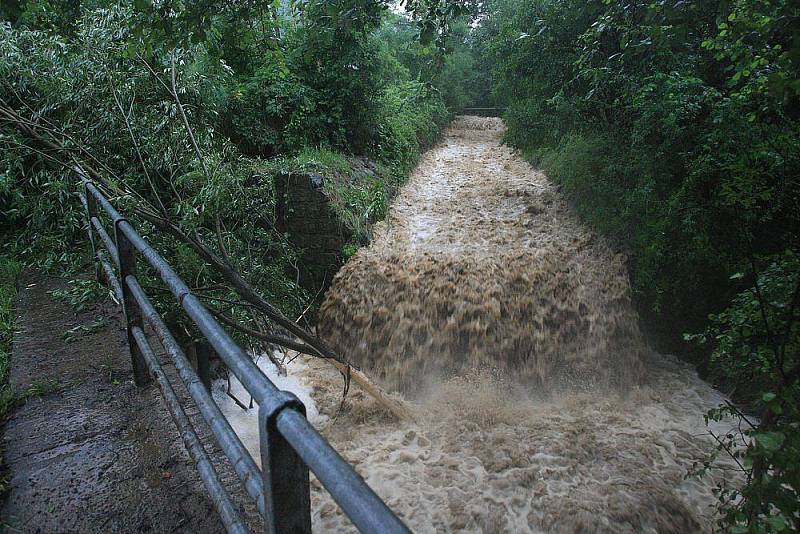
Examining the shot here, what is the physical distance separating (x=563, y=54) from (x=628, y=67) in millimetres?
1461

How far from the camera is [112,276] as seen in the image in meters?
2.94

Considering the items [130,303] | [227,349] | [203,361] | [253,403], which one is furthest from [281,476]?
[253,403]

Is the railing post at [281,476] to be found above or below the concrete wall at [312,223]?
above

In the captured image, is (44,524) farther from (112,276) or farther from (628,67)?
(628,67)

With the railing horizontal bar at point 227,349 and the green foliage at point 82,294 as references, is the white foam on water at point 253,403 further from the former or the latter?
the railing horizontal bar at point 227,349

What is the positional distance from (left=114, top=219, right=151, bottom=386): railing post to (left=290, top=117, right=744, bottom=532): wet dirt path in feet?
6.01

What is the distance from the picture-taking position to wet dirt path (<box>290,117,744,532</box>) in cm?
380

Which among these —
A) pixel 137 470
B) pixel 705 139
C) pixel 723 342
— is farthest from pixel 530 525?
pixel 705 139

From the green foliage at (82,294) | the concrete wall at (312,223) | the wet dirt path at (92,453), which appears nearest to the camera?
the wet dirt path at (92,453)

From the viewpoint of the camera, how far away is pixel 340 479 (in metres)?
0.73

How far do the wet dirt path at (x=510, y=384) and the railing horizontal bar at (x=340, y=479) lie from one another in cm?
316

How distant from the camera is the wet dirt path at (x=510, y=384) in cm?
380

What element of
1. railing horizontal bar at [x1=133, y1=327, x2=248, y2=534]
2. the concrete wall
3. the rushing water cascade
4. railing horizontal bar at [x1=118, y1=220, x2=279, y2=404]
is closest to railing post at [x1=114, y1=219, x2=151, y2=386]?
railing horizontal bar at [x1=133, y1=327, x2=248, y2=534]

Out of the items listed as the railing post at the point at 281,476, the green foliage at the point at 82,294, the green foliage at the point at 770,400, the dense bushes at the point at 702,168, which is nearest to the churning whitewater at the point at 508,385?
the dense bushes at the point at 702,168
